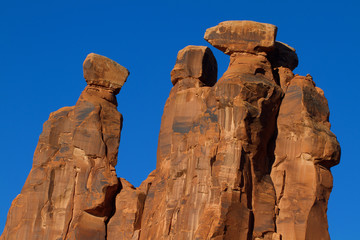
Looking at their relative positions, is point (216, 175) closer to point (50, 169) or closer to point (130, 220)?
point (130, 220)

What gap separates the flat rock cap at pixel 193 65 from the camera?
168 ft

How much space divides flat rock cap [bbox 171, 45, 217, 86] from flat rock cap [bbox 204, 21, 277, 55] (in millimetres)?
2108

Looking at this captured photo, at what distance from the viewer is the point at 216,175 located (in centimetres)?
4522

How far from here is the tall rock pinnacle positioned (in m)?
52.3

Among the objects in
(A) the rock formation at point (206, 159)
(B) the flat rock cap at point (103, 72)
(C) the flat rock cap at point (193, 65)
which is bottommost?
(A) the rock formation at point (206, 159)

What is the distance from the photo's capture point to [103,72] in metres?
55.8

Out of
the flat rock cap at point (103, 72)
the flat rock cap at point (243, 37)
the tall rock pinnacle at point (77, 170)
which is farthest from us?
the flat rock cap at point (103, 72)

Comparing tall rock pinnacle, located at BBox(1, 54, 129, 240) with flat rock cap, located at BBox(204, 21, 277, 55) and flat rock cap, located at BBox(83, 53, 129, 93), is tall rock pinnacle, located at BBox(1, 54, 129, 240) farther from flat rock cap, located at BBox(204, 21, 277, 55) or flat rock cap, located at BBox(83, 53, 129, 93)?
flat rock cap, located at BBox(204, 21, 277, 55)

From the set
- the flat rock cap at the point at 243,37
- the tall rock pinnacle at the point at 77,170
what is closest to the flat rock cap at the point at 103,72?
the tall rock pinnacle at the point at 77,170

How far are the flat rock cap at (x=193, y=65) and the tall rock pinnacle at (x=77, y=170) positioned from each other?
4.92 meters

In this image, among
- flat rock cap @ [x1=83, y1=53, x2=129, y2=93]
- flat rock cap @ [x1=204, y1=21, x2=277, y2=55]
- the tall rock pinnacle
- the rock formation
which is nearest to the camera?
the rock formation

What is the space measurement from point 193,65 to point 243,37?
3470 mm

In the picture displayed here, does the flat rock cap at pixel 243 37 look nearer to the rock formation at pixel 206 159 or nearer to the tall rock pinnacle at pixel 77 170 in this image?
the rock formation at pixel 206 159

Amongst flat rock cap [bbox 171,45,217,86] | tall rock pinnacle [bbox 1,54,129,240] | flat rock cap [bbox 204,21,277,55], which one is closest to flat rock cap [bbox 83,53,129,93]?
tall rock pinnacle [bbox 1,54,129,240]
